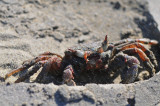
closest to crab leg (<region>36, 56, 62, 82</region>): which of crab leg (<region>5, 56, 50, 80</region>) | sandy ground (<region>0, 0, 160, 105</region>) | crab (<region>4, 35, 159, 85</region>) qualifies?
crab (<region>4, 35, 159, 85</region>)

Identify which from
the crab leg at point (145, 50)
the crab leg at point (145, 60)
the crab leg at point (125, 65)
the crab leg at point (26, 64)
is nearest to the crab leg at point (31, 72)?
the crab leg at point (26, 64)

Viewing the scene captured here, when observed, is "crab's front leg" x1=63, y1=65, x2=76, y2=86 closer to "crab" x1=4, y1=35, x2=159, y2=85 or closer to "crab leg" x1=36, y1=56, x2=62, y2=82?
"crab" x1=4, y1=35, x2=159, y2=85

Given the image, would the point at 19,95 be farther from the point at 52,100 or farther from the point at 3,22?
the point at 3,22

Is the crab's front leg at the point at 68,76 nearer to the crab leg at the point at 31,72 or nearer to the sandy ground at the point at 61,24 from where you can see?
the crab leg at the point at 31,72

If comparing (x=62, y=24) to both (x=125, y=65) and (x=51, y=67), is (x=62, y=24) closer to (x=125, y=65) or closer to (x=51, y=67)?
(x=51, y=67)

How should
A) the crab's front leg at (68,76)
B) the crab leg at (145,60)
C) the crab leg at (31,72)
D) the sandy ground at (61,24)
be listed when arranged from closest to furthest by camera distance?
the crab's front leg at (68,76)
the crab leg at (31,72)
the crab leg at (145,60)
the sandy ground at (61,24)

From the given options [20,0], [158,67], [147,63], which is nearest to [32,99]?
[147,63]
